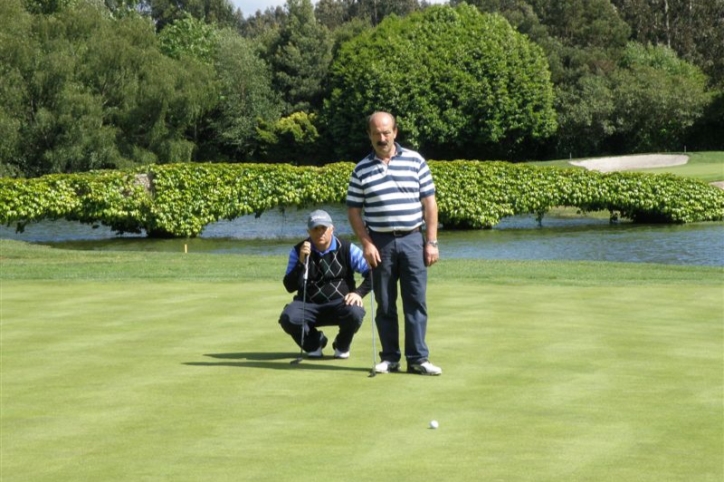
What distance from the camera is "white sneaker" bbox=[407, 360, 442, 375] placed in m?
8.98

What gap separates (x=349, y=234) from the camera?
39.0m

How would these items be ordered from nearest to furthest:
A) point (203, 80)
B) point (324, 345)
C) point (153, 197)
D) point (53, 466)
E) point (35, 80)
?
point (53, 466) < point (324, 345) < point (153, 197) < point (35, 80) < point (203, 80)

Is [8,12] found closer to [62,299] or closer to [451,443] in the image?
[62,299]

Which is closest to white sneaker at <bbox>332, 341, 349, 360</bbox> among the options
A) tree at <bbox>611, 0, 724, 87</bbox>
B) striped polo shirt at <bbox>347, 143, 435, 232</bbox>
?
striped polo shirt at <bbox>347, 143, 435, 232</bbox>

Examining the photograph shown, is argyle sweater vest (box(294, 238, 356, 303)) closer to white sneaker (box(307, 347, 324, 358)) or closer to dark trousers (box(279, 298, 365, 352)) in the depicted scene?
dark trousers (box(279, 298, 365, 352))

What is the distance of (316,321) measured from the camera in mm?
10141

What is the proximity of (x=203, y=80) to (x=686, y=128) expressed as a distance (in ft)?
101

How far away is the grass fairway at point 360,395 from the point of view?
6441 millimetres

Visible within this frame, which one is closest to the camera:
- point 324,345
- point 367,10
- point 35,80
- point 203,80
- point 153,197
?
point 324,345

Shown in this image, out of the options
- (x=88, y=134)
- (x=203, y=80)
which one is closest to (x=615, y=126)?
(x=203, y=80)

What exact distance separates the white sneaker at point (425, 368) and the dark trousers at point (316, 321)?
0.86 m

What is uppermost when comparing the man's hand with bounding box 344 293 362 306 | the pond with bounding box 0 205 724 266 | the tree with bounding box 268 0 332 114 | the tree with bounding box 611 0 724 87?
the tree with bounding box 611 0 724 87

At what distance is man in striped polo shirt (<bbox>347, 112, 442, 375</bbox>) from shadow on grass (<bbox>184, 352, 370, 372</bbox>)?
481mm

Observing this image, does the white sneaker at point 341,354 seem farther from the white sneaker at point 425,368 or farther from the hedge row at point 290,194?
the hedge row at point 290,194
